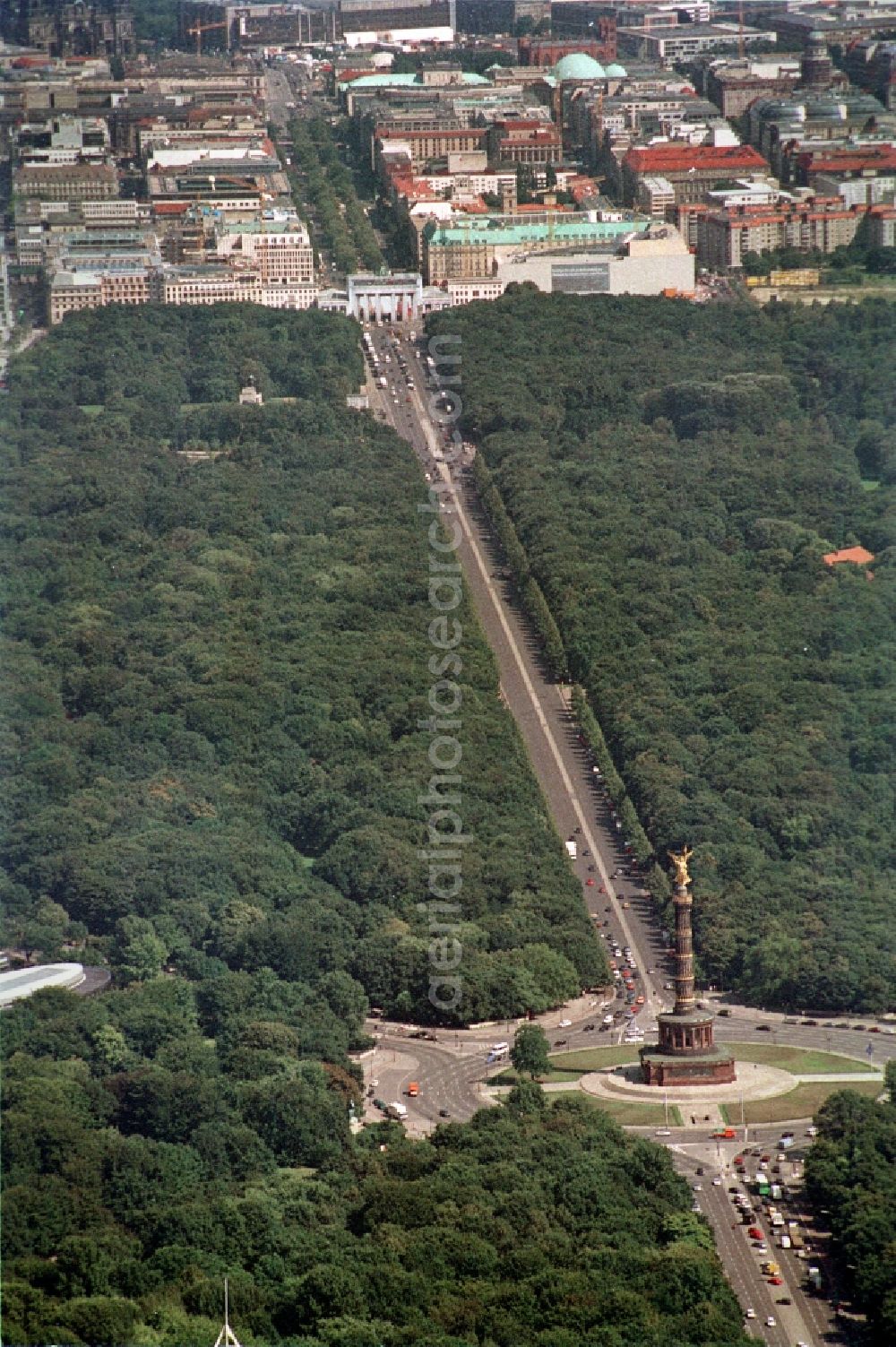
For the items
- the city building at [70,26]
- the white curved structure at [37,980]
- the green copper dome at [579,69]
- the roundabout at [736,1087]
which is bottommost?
the roundabout at [736,1087]

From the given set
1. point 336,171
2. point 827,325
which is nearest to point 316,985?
point 827,325

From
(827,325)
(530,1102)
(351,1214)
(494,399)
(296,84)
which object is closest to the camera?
(351,1214)

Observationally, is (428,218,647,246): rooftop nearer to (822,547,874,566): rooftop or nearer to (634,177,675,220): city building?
(634,177,675,220): city building

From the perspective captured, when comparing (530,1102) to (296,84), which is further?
(296,84)

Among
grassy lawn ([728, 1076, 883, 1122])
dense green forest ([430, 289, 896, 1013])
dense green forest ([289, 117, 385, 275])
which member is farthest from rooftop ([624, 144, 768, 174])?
grassy lawn ([728, 1076, 883, 1122])

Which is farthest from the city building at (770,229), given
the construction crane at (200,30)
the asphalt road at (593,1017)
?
the asphalt road at (593,1017)

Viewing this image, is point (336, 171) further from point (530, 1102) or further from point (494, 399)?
point (530, 1102)

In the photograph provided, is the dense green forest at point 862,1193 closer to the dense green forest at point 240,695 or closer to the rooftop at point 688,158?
the dense green forest at point 240,695

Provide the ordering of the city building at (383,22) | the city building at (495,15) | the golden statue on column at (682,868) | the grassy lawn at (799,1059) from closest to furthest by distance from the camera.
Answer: the grassy lawn at (799,1059) → the golden statue on column at (682,868) → the city building at (383,22) → the city building at (495,15)
